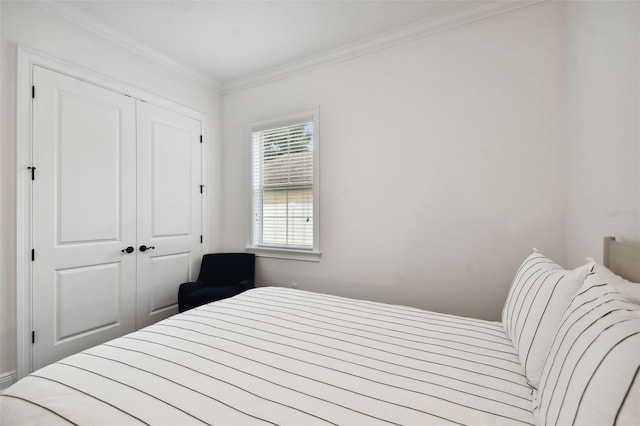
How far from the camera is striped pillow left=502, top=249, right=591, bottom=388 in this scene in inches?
37.3

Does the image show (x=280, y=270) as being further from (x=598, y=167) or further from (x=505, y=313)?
(x=598, y=167)

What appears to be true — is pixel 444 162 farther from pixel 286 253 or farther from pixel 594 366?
pixel 594 366

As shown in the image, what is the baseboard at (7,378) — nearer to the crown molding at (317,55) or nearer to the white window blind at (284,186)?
the white window blind at (284,186)

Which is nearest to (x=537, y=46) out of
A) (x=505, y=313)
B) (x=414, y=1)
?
(x=414, y=1)

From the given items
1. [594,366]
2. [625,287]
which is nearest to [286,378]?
[594,366]

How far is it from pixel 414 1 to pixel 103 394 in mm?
2992

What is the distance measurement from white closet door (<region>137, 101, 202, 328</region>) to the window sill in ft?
2.41

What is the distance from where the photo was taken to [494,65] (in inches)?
86.8

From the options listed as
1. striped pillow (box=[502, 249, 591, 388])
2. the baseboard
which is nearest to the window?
striped pillow (box=[502, 249, 591, 388])

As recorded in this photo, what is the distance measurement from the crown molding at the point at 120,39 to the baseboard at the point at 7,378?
2.74m

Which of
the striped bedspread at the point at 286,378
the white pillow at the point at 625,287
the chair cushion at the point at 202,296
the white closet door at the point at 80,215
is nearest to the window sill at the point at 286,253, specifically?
the chair cushion at the point at 202,296

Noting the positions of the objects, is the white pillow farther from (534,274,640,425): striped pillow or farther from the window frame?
the window frame

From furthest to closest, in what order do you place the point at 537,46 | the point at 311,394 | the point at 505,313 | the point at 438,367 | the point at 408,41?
the point at 408,41 < the point at 537,46 < the point at 505,313 < the point at 438,367 < the point at 311,394

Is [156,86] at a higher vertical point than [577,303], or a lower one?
higher
